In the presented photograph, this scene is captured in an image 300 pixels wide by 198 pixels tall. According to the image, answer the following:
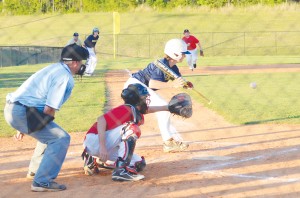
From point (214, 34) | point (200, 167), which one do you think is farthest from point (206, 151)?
point (214, 34)

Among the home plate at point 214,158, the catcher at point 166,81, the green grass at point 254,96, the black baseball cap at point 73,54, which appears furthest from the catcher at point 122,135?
the green grass at point 254,96

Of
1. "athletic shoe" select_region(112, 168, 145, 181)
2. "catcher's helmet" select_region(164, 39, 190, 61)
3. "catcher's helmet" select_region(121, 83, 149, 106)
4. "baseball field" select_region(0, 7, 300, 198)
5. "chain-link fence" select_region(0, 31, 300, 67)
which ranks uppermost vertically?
"catcher's helmet" select_region(164, 39, 190, 61)

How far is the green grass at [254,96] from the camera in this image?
10789mm

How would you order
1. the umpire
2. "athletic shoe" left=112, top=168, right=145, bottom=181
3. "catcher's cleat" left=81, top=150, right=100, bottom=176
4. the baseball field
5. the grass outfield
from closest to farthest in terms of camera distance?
the umpire
the baseball field
"athletic shoe" left=112, top=168, right=145, bottom=181
"catcher's cleat" left=81, top=150, right=100, bottom=176
the grass outfield

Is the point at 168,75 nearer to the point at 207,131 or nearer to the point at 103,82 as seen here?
the point at 207,131

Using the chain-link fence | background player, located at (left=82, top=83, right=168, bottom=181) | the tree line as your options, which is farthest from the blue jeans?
the chain-link fence

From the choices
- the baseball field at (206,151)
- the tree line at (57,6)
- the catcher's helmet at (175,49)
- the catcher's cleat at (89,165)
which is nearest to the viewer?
the baseball field at (206,151)

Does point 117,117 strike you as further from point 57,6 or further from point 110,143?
point 57,6

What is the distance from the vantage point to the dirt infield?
221 inches

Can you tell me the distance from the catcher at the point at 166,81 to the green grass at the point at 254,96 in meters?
2.75

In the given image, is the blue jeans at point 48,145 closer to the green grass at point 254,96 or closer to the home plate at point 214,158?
the home plate at point 214,158

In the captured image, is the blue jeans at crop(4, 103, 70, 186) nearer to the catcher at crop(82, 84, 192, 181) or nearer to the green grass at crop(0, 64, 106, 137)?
the catcher at crop(82, 84, 192, 181)

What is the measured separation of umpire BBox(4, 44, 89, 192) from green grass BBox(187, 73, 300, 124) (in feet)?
→ 16.5

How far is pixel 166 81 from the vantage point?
24.4 ft
